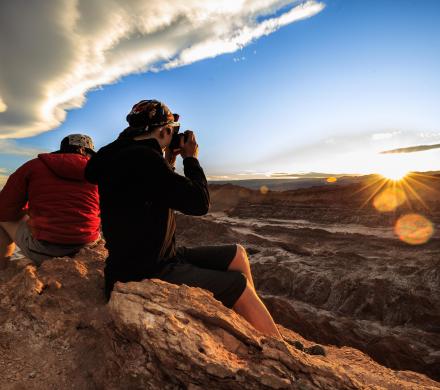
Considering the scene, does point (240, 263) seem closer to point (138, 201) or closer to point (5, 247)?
point (138, 201)

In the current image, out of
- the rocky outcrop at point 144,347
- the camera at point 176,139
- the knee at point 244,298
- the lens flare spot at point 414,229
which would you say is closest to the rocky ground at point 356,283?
the lens flare spot at point 414,229

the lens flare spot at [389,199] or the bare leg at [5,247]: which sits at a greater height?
the bare leg at [5,247]

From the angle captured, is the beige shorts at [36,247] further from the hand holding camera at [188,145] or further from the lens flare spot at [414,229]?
the lens flare spot at [414,229]

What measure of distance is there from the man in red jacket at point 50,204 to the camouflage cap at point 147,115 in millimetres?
1001

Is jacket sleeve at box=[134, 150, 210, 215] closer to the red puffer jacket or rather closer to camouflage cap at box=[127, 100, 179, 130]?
camouflage cap at box=[127, 100, 179, 130]

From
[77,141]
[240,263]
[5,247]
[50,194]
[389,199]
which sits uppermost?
[77,141]

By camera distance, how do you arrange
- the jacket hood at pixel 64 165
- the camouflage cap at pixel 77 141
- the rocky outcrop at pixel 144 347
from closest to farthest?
the rocky outcrop at pixel 144 347 < the jacket hood at pixel 64 165 < the camouflage cap at pixel 77 141

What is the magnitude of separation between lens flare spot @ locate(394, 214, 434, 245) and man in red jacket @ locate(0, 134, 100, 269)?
8252 millimetres

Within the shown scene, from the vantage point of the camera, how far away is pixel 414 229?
10.4 metres

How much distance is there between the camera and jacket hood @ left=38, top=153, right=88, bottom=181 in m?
2.92

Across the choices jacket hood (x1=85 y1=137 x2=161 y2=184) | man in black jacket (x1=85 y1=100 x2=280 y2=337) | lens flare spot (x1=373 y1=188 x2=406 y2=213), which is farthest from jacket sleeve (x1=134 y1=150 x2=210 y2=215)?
lens flare spot (x1=373 y1=188 x2=406 y2=213)

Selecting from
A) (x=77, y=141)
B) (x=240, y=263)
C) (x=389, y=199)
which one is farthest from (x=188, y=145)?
(x=389, y=199)

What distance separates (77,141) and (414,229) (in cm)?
1022

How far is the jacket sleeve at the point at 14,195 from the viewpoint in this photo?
2.96m
